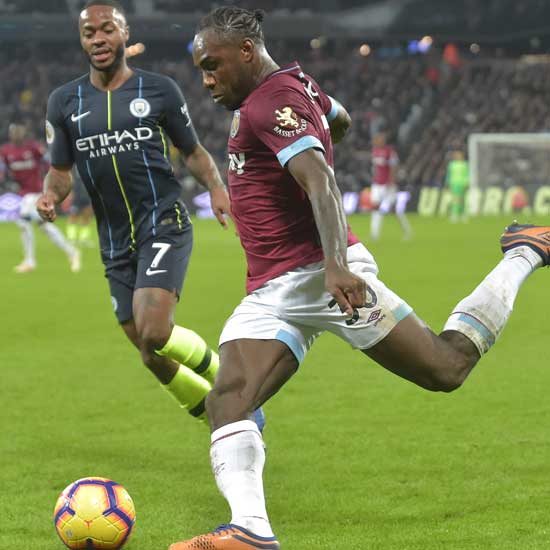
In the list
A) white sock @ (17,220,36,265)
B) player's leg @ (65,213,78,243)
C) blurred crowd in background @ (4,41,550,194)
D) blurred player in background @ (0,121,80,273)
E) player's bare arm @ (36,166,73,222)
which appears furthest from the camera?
blurred crowd in background @ (4,41,550,194)

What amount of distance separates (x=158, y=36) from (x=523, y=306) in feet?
106

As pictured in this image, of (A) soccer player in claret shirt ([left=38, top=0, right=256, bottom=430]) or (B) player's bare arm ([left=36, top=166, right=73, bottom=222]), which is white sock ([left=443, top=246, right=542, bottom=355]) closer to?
(A) soccer player in claret shirt ([left=38, top=0, right=256, bottom=430])

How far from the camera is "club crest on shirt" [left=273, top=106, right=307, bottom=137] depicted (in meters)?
4.11

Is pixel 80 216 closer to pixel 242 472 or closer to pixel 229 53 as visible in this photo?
pixel 229 53

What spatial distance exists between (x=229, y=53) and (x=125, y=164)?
212 centimetres

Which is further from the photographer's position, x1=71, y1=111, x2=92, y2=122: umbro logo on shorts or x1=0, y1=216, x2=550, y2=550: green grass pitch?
x1=71, y1=111, x2=92, y2=122: umbro logo on shorts

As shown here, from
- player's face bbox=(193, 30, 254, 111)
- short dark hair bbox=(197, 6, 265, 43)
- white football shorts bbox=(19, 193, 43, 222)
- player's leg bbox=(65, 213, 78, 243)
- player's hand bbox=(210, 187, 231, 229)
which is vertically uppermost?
short dark hair bbox=(197, 6, 265, 43)

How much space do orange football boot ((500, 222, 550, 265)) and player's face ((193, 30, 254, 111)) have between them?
1.56 m

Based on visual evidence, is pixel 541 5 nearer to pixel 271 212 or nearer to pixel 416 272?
pixel 416 272

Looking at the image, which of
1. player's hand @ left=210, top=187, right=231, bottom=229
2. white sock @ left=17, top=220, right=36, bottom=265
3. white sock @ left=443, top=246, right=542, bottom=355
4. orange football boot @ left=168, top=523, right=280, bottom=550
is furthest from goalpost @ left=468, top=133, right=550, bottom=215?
orange football boot @ left=168, top=523, right=280, bottom=550

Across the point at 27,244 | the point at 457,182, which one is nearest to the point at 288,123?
the point at 27,244

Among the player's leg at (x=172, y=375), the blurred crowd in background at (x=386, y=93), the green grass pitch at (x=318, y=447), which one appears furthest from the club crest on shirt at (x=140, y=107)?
the blurred crowd in background at (x=386, y=93)

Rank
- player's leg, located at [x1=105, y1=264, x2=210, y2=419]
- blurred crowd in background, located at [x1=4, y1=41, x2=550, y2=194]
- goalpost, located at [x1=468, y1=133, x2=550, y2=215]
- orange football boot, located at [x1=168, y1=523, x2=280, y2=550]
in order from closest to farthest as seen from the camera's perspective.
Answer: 1. orange football boot, located at [x1=168, y1=523, x2=280, y2=550]
2. player's leg, located at [x1=105, y1=264, x2=210, y2=419]
3. goalpost, located at [x1=468, y1=133, x2=550, y2=215]
4. blurred crowd in background, located at [x1=4, y1=41, x2=550, y2=194]

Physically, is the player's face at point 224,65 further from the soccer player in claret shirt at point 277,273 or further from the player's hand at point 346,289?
the player's hand at point 346,289
